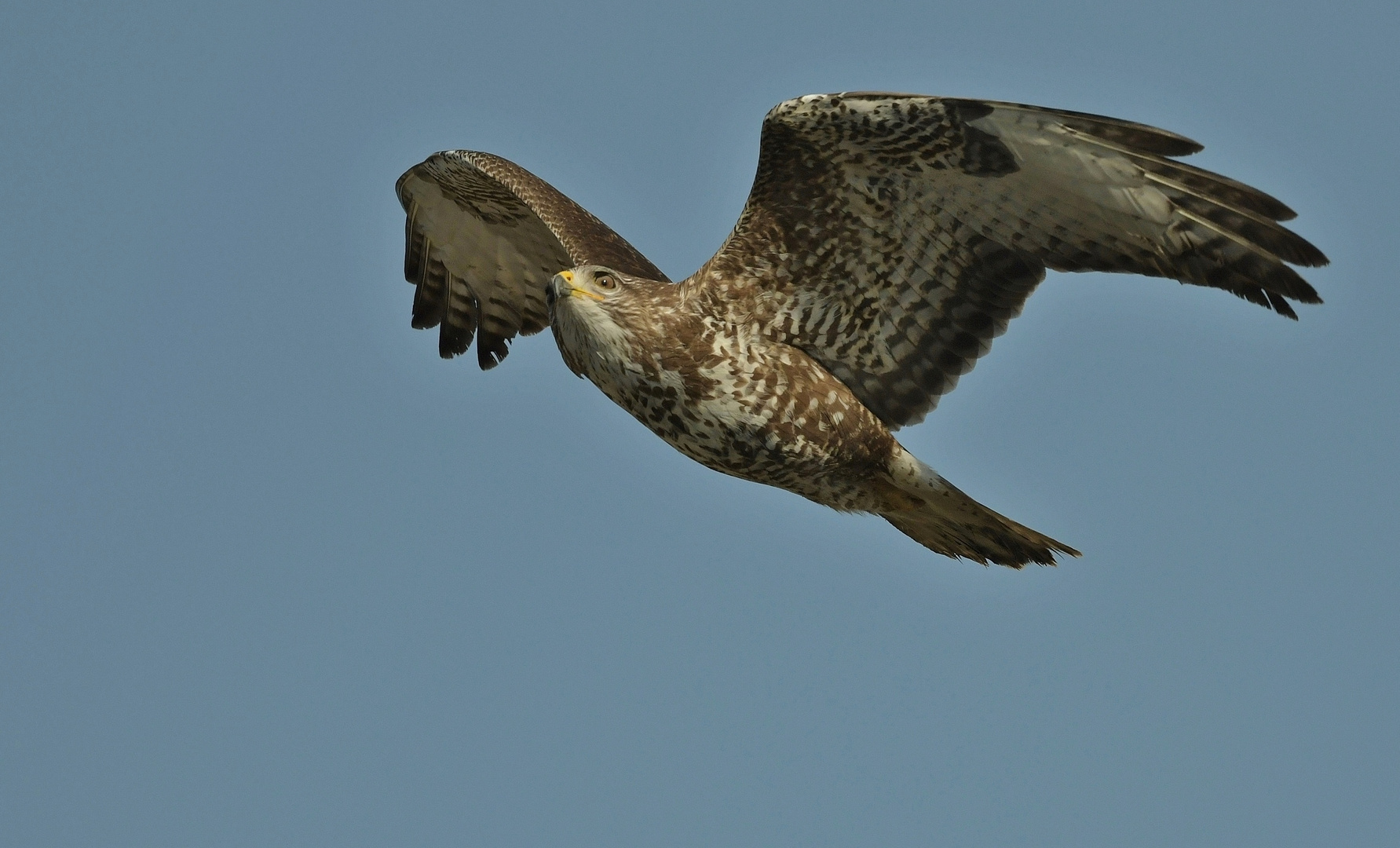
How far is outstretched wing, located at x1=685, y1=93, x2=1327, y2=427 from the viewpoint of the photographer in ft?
28.3

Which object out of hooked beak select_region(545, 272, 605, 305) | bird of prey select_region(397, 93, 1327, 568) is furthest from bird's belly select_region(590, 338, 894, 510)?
hooked beak select_region(545, 272, 605, 305)

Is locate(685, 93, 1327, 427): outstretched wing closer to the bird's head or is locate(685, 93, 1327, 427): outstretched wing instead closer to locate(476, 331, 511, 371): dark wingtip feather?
the bird's head

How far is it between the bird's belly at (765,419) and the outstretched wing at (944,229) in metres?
0.24

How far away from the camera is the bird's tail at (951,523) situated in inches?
384

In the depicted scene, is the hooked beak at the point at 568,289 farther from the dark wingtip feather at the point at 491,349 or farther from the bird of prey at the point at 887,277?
the dark wingtip feather at the point at 491,349

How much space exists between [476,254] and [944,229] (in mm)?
3814

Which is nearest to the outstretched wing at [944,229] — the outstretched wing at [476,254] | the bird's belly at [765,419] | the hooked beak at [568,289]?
the bird's belly at [765,419]

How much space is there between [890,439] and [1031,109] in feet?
6.69

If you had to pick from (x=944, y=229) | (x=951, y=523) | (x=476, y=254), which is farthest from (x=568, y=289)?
(x=476, y=254)

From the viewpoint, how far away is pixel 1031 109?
8.63 meters

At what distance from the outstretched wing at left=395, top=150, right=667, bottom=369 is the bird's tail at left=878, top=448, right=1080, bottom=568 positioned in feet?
7.67

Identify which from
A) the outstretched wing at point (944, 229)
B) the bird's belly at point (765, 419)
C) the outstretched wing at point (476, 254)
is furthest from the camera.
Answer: the outstretched wing at point (476, 254)

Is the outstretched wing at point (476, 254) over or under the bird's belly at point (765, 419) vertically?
over

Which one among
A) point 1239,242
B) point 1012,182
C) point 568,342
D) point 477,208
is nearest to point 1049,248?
point 1012,182
